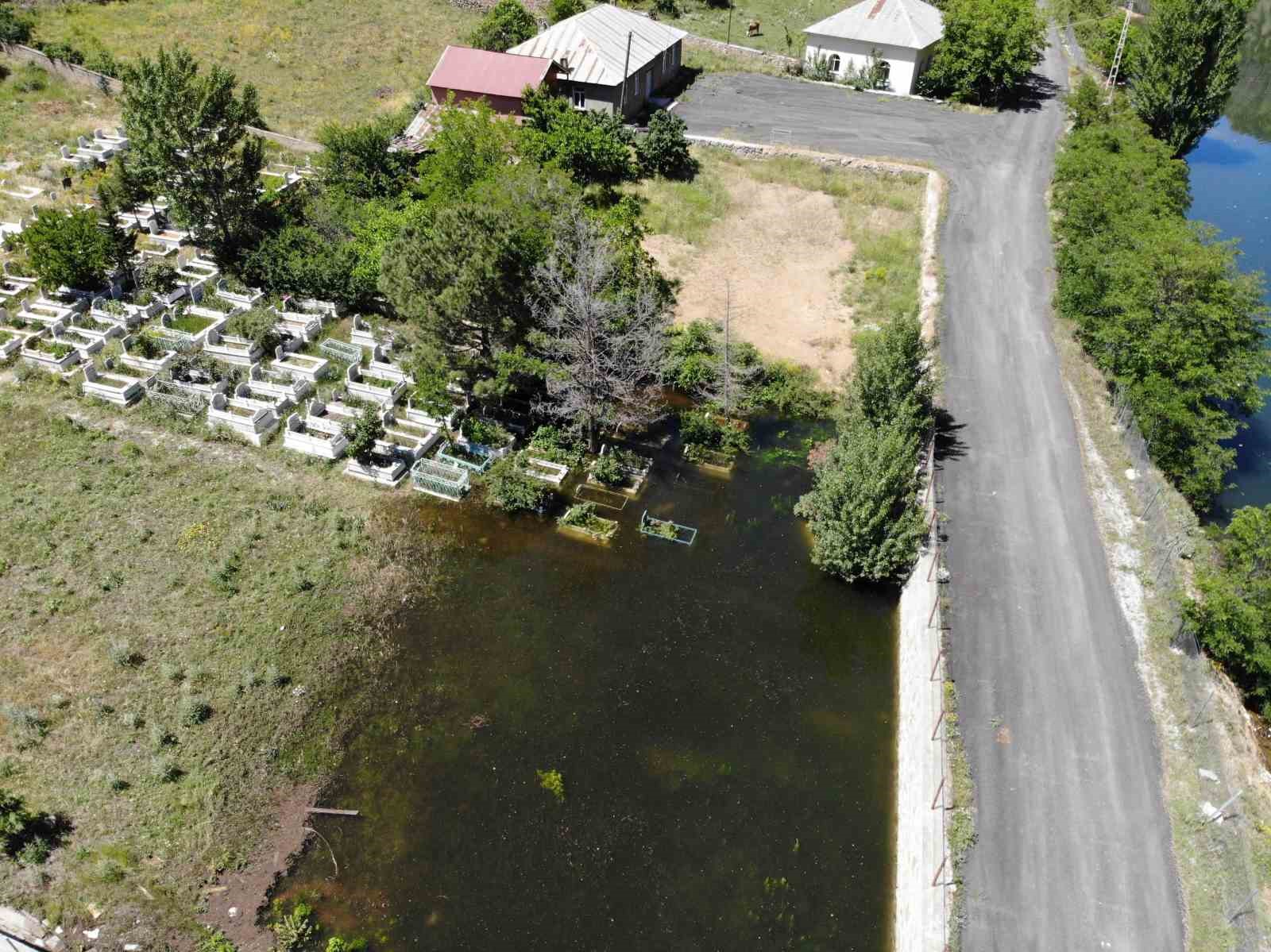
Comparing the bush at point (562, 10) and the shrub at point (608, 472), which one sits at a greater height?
the bush at point (562, 10)

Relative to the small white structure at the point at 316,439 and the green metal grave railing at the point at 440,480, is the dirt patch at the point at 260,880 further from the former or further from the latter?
the small white structure at the point at 316,439

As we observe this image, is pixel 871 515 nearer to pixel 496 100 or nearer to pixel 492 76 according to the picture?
pixel 496 100

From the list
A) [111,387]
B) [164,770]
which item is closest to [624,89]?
[111,387]

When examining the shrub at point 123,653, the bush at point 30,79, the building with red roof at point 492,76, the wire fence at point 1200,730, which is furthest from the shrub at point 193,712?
the bush at point 30,79

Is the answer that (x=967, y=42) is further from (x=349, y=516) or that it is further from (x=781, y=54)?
(x=349, y=516)

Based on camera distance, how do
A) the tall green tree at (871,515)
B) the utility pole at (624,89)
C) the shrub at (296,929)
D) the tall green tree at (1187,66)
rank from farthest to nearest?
the utility pole at (624,89) → the tall green tree at (1187,66) → the tall green tree at (871,515) → the shrub at (296,929)

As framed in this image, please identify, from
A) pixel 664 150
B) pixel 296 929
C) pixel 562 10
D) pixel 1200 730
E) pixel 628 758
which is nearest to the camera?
pixel 296 929

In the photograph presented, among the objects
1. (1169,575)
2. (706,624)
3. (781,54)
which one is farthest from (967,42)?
(706,624)
